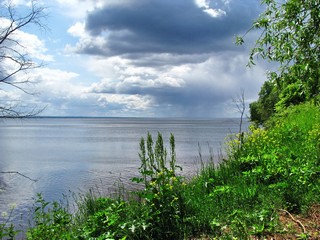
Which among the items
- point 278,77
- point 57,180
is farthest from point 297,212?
point 57,180

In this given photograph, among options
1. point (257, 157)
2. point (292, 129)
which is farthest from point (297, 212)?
point (292, 129)

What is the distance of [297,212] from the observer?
6.04 meters

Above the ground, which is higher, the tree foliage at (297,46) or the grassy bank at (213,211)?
the tree foliage at (297,46)

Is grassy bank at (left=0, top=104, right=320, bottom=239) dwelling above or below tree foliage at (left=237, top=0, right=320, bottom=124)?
below

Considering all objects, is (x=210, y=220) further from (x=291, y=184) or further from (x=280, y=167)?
(x=280, y=167)

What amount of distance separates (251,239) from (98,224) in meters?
2.58

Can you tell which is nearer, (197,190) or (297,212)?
(297,212)

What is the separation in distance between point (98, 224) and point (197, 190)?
8.89 feet

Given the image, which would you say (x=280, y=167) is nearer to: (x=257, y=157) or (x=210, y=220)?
(x=257, y=157)

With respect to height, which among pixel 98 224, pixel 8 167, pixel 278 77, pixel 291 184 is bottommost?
pixel 8 167

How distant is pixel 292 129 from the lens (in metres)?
13.5

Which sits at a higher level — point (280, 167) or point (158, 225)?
point (280, 167)

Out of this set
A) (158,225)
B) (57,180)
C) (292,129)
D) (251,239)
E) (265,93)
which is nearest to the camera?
(251,239)

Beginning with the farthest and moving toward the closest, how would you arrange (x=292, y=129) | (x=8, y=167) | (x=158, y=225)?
(x=8, y=167) < (x=292, y=129) < (x=158, y=225)
